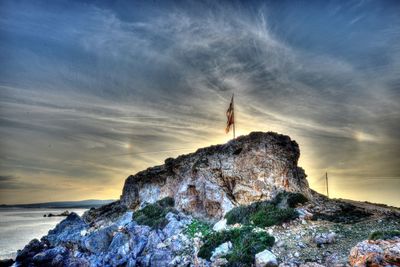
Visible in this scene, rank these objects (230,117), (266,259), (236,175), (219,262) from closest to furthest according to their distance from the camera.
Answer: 1. (266,259)
2. (219,262)
3. (236,175)
4. (230,117)

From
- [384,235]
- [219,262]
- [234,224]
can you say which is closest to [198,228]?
[234,224]

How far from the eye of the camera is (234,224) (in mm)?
24234

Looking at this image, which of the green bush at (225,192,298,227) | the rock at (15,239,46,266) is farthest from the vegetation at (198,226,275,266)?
the rock at (15,239,46,266)

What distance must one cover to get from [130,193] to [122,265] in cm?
1827

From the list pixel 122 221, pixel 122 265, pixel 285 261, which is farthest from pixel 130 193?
pixel 285 261

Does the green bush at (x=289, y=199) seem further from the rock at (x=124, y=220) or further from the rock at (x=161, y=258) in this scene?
the rock at (x=124, y=220)

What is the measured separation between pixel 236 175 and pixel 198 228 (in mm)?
6613

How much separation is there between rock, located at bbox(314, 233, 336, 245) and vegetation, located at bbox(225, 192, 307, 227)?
419cm

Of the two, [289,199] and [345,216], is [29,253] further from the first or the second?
[345,216]

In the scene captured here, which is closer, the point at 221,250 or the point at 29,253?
the point at 221,250

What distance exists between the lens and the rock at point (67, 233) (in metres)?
30.7

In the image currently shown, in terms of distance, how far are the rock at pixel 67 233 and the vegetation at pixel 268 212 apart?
16.1m

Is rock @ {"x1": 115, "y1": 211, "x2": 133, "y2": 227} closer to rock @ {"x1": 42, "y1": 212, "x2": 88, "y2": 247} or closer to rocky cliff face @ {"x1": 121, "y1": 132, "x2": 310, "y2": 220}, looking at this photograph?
rock @ {"x1": 42, "y1": 212, "x2": 88, "y2": 247}

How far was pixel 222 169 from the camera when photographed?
3012cm
